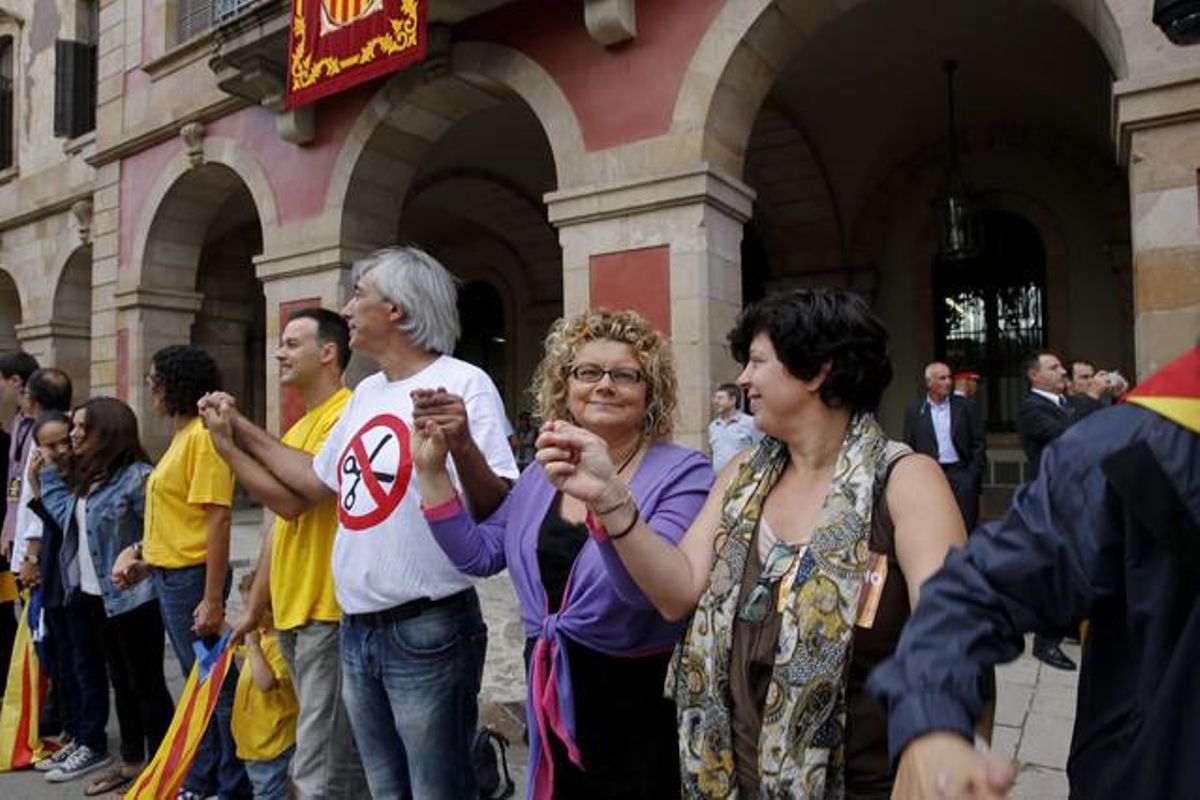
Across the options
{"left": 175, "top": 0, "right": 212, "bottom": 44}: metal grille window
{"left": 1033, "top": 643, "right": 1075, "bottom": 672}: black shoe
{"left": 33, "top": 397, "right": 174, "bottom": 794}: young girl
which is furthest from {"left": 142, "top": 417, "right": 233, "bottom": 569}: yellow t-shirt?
{"left": 175, "top": 0, "right": 212, "bottom": 44}: metal grille window

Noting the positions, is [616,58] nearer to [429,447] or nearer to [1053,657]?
[1053,657]

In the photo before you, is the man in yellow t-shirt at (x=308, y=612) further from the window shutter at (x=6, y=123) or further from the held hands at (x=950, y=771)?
the window shutter at (x=6, y=123)

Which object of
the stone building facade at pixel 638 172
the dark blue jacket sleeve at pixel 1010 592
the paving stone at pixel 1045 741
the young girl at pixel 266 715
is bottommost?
the paving stone at pixel 1045 741

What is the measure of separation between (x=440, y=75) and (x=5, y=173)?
10609 millimetres

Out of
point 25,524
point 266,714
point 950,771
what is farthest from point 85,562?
point 950,771

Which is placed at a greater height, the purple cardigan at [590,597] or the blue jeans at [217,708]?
the purple cardigan at [590,597]

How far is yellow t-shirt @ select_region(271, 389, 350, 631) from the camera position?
2.56 meters

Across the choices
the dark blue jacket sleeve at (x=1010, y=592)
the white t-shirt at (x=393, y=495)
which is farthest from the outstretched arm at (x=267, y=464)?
the dark blue jacket sleeve at (x=1010, y=592)

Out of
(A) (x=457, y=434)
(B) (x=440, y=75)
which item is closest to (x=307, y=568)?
(A) (x=457, y=434)

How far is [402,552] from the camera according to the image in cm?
225

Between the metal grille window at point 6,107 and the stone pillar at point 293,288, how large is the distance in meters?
8.63

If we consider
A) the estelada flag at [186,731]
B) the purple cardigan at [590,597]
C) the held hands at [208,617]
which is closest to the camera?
the purple cardigan at [590,597]

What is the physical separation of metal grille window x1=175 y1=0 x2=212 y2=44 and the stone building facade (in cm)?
3

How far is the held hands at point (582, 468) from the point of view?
1.53 metres
